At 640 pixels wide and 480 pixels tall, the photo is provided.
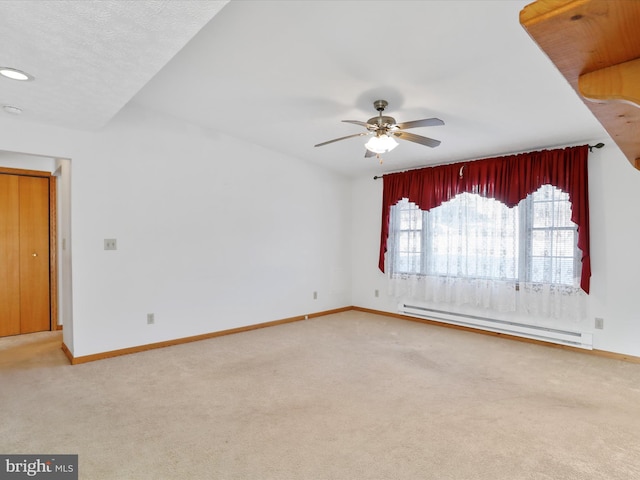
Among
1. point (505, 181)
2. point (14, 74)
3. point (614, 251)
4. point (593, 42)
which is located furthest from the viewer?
point (505, 181)

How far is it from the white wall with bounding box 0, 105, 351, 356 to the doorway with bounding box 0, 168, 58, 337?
1478mm

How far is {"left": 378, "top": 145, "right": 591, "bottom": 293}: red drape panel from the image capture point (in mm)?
3912

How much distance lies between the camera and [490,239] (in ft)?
15.2

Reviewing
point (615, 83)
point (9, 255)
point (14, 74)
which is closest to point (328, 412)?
point (615, 83)

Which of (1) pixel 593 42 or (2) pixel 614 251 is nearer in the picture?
(1) pixel 593 42

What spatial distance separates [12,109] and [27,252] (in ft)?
7.80

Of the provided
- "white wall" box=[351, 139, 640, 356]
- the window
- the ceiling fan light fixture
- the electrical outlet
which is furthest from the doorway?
"white wall" box=[351, 139, 640, 356]

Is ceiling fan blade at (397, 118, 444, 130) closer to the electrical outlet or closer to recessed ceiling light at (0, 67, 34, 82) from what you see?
recessed ceiling light at (0, 67, 34, 82)

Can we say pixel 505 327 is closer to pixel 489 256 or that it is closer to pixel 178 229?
pixel 489 256

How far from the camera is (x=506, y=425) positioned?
95.6 inches

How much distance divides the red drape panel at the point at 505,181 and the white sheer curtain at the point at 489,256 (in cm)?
10

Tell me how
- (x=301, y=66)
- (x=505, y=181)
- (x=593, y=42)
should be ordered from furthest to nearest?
1. (x=505, y=181)
2. (x=301, y=66)
3. (x=593, y=42)

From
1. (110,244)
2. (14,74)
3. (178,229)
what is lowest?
(110,244)

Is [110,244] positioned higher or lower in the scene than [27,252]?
higher
